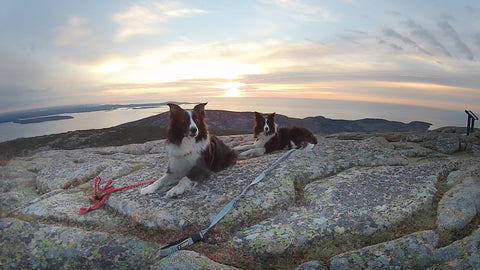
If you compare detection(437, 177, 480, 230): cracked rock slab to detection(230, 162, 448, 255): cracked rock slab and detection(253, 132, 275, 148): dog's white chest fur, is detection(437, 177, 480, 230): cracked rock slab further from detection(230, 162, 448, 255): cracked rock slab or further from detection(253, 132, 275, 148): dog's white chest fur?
detection(253, 132, 275, 148): dog's white chest fur

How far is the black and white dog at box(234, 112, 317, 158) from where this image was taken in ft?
43.4

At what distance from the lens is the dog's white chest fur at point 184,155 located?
7785mm

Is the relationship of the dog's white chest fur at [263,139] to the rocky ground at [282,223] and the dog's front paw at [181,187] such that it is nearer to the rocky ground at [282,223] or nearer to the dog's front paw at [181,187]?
the rocky ground at [282,223]

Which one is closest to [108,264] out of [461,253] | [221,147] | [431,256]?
[221,147]

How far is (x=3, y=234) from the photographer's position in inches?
238

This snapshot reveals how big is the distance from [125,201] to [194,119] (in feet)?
9.69

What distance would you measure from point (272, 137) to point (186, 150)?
21.1ft

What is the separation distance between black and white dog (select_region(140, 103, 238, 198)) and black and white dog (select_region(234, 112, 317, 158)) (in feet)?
16.0

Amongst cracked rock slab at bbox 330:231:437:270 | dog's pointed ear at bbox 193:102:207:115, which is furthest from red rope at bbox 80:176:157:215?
cracked rock slab at bbox 330:231:437:270

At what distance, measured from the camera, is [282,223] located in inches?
232

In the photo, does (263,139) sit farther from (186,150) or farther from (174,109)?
(174,109)

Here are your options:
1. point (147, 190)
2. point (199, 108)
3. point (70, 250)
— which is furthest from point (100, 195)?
point (199, 108)

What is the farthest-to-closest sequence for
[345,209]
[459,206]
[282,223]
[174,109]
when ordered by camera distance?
[174,109]
[345,209]
[459,206]
[282,223]

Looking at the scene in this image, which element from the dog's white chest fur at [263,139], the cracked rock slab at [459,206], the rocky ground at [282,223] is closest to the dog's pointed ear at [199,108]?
the rocky ground at [282,223]
